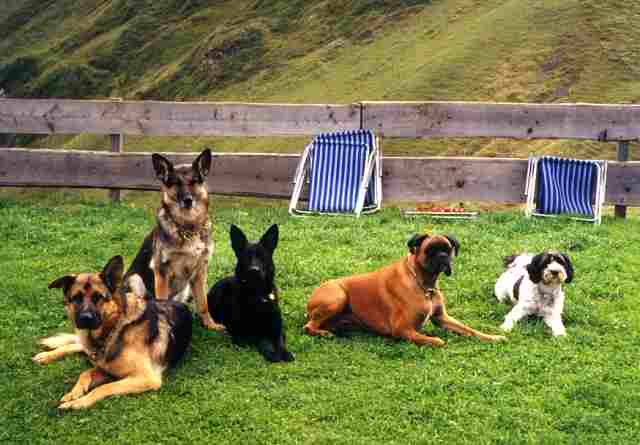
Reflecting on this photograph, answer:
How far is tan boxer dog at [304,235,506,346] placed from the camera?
6738 mm

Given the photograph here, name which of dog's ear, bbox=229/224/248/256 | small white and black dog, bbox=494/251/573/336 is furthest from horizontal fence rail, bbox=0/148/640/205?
dog's ear, bbox=229/224/248/256

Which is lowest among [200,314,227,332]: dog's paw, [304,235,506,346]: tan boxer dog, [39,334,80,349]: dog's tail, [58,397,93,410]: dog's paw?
[58,397,93,410]: dog's paw

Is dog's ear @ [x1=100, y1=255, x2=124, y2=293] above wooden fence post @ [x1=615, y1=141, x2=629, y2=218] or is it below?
below

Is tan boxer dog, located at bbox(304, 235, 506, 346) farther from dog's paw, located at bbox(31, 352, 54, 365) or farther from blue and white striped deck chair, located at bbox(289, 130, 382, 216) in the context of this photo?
blue and white striped deck chair, located at bbox(289, 130, 382, 216)

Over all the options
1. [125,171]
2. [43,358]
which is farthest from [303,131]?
[43,358]

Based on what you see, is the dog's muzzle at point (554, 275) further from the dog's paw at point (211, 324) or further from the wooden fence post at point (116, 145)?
the wooden fence post at point (116, 145)

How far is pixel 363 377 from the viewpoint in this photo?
6098 millimetres

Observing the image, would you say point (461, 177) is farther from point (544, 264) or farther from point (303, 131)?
point (544, 264)

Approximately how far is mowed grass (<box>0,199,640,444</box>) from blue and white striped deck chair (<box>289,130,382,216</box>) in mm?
2318

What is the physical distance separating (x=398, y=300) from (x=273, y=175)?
19.3ft

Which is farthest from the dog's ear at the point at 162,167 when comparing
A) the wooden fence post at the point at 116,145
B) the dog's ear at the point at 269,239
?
the wooden fence post at the point at 116,145

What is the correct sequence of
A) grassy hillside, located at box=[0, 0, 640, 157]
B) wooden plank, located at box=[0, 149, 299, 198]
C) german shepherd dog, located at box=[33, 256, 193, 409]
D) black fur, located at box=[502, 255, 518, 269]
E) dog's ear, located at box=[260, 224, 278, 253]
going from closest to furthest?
german shepherd dog, located at box=[33, 256, 193, 409] → dog's ear, located at box=[260, 224, 278, 253] → black fur, located at box=[502, 255, 518, 269] → wooden plank, located at box=[0, 149, 299, 198] → grassy hillside, located at box=[0, 0, 640, 157]

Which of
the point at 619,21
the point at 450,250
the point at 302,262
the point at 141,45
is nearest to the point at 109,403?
the point at 450,250

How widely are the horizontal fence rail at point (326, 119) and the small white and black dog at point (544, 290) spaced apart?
5104 millimetres
